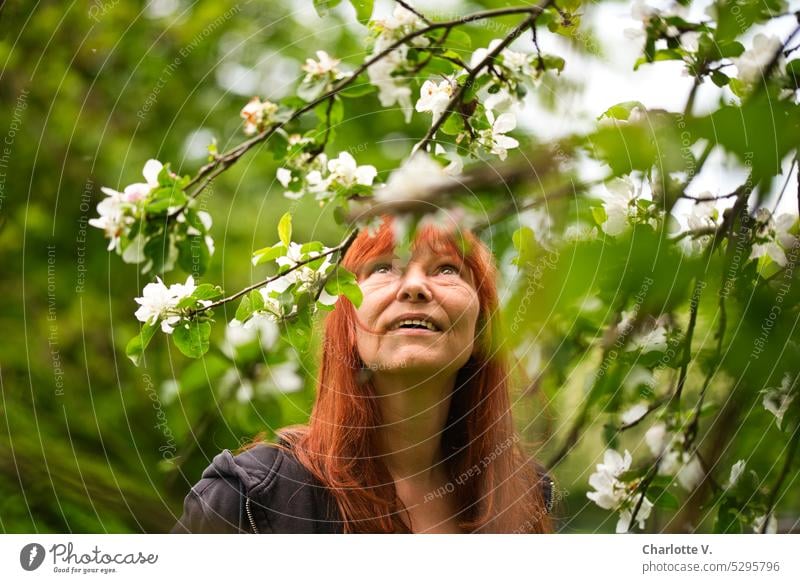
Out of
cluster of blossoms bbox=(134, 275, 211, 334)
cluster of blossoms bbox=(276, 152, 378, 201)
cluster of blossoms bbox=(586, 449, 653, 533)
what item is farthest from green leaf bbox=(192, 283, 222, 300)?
cluster of blossoms bbox=(586, 449, 653, 533)

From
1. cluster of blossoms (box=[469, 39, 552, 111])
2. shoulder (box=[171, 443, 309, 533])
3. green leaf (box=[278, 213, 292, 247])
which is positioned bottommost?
shoulder (box=[171, 443, 309, 533])

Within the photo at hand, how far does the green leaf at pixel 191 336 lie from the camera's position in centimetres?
66

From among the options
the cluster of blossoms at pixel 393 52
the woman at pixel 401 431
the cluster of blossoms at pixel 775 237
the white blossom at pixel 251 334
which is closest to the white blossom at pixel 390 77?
the cluster of blossoms at pixel 393 52

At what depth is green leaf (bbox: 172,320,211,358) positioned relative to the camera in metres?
0.66

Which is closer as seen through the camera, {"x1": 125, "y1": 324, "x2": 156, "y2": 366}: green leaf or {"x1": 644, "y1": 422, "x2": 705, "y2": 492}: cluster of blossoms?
{"x1": 125, "y1": 324, "x2": 156, "y2": 366}: green leaf

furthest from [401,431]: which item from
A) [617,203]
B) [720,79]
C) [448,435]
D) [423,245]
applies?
[720,79]

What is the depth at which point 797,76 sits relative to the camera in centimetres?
71

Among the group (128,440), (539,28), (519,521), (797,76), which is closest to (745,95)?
(797,76)

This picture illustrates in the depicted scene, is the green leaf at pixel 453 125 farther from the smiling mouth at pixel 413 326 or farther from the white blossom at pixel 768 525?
the white blossom at pixel 768 525

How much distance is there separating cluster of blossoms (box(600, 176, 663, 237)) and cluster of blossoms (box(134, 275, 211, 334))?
1.04 feet

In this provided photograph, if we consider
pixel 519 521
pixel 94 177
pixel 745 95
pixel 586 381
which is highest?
pixel 94 177

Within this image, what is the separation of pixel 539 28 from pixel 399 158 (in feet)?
0.64

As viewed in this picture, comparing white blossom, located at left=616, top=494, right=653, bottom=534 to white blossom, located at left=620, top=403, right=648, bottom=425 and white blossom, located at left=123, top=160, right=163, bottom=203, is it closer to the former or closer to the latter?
white blossom, located at left=620, top=403, right=648, bottom=425

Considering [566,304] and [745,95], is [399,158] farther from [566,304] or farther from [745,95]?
[566,304]
